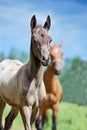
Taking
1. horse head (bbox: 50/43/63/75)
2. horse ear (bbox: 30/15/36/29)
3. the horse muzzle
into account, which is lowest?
horse head (bbox: 50/43/63/75)

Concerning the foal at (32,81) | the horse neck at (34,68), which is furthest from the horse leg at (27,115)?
the horse neck at (34,68)

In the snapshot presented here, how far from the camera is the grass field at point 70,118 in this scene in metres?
14.5

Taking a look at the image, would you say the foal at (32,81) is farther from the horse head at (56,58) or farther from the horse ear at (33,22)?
the horse head at (56,58)

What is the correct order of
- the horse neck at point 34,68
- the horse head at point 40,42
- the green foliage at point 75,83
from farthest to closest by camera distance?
the green foliage at point 75,83 < the horse neck at point 34,68 < the horse head at point 40,42

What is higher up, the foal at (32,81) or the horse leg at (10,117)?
the foal at (32,81)

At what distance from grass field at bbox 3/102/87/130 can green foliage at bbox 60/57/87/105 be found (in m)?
0.35

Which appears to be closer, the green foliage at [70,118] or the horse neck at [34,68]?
the horse neck at [34,68]

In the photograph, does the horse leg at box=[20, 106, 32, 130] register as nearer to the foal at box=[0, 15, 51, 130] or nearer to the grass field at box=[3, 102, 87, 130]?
the foal at box=[0, 15, 51, 130]

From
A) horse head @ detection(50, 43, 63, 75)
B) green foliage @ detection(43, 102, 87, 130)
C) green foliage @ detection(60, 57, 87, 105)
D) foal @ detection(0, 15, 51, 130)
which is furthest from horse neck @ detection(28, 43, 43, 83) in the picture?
green foliage @ detection(60, 57, 87, 105)

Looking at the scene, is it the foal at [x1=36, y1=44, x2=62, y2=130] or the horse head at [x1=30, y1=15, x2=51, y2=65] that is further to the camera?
the foal at [x1=36, y1=44, x2=62, y2=130]

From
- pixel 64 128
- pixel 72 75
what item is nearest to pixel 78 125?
pixel 64 128

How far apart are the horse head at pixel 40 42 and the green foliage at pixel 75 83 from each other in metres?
8.84

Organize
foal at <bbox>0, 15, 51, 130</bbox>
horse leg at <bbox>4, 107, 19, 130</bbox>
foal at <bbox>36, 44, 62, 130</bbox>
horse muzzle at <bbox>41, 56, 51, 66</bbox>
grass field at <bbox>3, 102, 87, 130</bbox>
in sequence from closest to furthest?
horse muzzle at <bbox>41, 56, 51, 66</bbox>
foal at <bbox>0, 15, 51, 130</bbox>
horse leg at <bbox>4, 107, 19, 130</bbox>
foal at <bbox>36, 44, 62, 130</bbox>
grass field at <bbox>3, 102, 87, 130</bbox>

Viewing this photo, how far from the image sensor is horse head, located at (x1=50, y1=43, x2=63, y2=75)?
12.0 m
